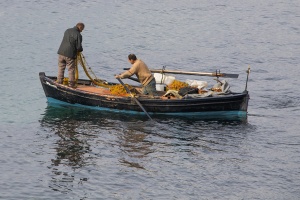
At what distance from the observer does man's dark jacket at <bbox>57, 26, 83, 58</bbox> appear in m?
29.3

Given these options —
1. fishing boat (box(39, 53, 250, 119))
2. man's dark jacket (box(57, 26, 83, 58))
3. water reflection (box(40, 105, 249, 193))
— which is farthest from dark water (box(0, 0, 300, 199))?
man's dark jacket (box(57, 26, 83, 58))

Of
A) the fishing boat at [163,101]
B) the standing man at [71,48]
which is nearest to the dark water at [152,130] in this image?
the fishing boat at [163,101]

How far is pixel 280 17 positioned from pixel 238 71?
14.0 metres

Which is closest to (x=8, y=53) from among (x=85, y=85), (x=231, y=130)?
(x=85, y=85)

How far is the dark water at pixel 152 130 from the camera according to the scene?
74.7ft

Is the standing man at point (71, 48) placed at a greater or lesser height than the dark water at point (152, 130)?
greater

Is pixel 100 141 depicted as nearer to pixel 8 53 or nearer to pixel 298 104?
pixel 298 104

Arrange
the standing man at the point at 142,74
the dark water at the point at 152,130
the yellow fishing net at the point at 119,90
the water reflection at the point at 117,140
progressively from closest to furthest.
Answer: the dark water at the point at 152,130
the water reflection at the point at 117,140
the standing man at the point at 142,74
the yellow fishing net at the point at 119,90

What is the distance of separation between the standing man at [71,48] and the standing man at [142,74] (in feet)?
7.51

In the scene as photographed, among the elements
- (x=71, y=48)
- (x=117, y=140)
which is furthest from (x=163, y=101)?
(x=71, y=48)

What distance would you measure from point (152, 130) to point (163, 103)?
51.9 inches

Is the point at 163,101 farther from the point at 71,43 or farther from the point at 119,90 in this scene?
the point at 71,43

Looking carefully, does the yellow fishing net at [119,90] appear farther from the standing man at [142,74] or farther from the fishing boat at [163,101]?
the standing man at [142,74]

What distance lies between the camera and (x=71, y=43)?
29438mm
